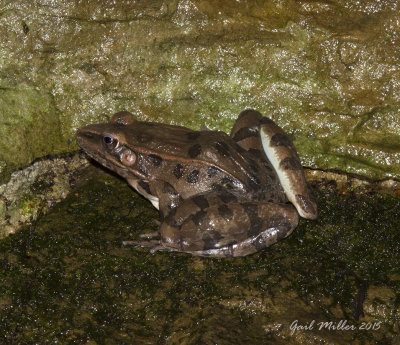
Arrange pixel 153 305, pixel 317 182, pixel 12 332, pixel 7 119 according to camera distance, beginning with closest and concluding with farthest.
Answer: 1. pixel 12 332
2. pixel 153 305
3. pixel 7 119
4. pixel 317 182

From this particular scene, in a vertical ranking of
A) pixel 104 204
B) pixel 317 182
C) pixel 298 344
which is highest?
pixel 104 204

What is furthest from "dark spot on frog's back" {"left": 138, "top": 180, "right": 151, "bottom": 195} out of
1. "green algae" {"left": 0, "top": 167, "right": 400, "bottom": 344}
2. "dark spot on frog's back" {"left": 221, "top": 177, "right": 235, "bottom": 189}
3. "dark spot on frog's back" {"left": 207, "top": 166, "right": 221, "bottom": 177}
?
"dark spot on frog's back" {"left": 221, "top": 177, "right": 235, "bottom": 189}

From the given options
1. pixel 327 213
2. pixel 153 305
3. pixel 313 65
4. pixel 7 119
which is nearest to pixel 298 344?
pixel 153 305

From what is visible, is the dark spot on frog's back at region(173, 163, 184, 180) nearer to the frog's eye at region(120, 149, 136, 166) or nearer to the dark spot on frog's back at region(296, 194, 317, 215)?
the frog's eye at region(120, 149, 136, 166)

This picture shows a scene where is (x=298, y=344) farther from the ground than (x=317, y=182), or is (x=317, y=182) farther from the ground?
(x=317, y=182)

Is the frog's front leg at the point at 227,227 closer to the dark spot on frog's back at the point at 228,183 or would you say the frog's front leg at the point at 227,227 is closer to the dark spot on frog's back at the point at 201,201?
the dark spot on frog's back at the point at 201,201

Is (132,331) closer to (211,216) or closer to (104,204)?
(211,216)

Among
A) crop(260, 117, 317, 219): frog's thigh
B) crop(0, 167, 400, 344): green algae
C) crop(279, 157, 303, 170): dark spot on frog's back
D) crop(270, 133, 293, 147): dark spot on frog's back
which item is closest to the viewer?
crop(0, 167, 400, 344): green algae
